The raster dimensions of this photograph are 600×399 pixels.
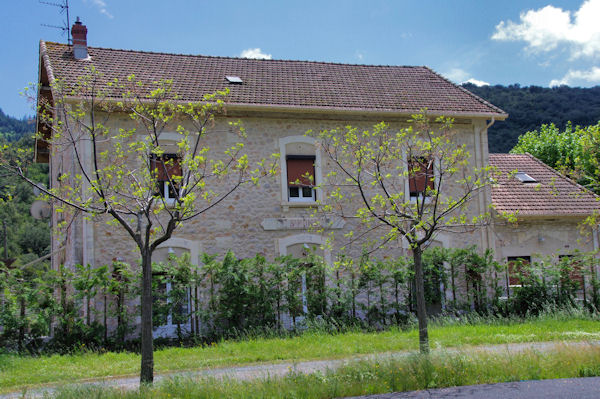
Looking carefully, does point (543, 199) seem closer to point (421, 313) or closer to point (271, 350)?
point (421, 313)

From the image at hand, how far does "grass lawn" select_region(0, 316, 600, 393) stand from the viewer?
940 cm

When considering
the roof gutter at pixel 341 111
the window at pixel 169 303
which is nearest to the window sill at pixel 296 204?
the roof gutter at pixel 341 111

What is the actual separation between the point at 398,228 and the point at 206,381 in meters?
3.65

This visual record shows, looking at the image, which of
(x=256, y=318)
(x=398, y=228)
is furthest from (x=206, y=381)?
(x=256, y=318)

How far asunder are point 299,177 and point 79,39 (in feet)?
24.9

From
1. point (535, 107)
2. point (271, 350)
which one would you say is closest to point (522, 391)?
point (271, 350)

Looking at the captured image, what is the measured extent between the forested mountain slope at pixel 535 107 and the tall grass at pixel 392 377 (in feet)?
115

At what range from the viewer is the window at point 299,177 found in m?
15.7

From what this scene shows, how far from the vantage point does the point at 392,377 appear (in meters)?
7.27

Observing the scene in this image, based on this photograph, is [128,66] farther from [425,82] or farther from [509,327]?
Answer: [509,327]

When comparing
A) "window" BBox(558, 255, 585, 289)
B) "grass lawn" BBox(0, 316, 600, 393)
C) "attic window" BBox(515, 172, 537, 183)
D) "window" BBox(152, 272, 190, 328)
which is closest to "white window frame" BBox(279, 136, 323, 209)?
"window" BBox(152, 272, 190, 328)

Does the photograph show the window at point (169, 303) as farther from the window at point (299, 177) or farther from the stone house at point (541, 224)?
the stone house at point (541, 224)

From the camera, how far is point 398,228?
871 centimetres

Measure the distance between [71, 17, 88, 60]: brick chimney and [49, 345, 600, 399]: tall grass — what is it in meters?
11.7
